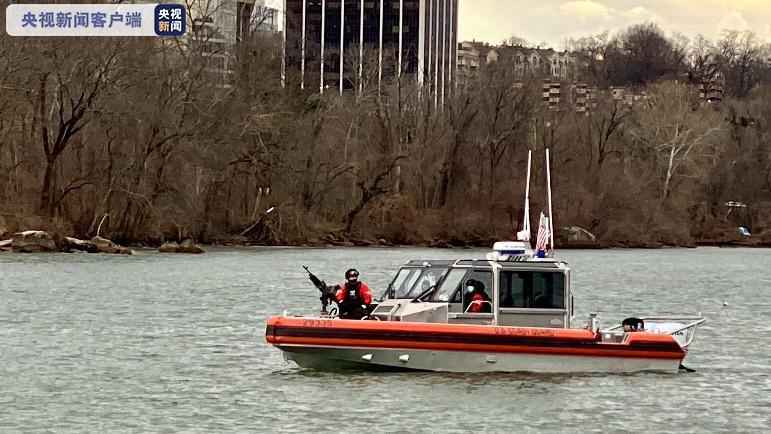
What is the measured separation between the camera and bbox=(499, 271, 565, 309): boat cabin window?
27953 millimetres

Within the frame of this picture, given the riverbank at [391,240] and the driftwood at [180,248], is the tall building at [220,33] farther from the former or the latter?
the driftwood at [180,248]

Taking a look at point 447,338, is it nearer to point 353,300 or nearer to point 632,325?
point 353,300

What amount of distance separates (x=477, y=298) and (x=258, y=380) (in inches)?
178

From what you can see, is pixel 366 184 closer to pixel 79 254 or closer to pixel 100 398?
pixel 79 254

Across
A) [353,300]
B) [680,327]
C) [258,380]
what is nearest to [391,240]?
[680,327]

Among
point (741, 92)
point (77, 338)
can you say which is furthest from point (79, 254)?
point (741, 92)

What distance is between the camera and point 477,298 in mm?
27906

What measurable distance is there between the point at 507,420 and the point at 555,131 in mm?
83602

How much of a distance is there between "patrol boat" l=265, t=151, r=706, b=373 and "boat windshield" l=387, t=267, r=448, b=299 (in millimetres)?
24

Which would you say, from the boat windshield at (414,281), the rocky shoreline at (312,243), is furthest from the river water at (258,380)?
the rocky shoreline at (312,243)

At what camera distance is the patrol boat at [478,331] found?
26938mm

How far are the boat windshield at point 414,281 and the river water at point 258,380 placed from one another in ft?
5.63

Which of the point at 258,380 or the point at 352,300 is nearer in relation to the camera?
the point at 352,300

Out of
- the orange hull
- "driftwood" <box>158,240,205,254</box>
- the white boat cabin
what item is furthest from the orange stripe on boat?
"driftwood" <box>158,240,205,254</box>
